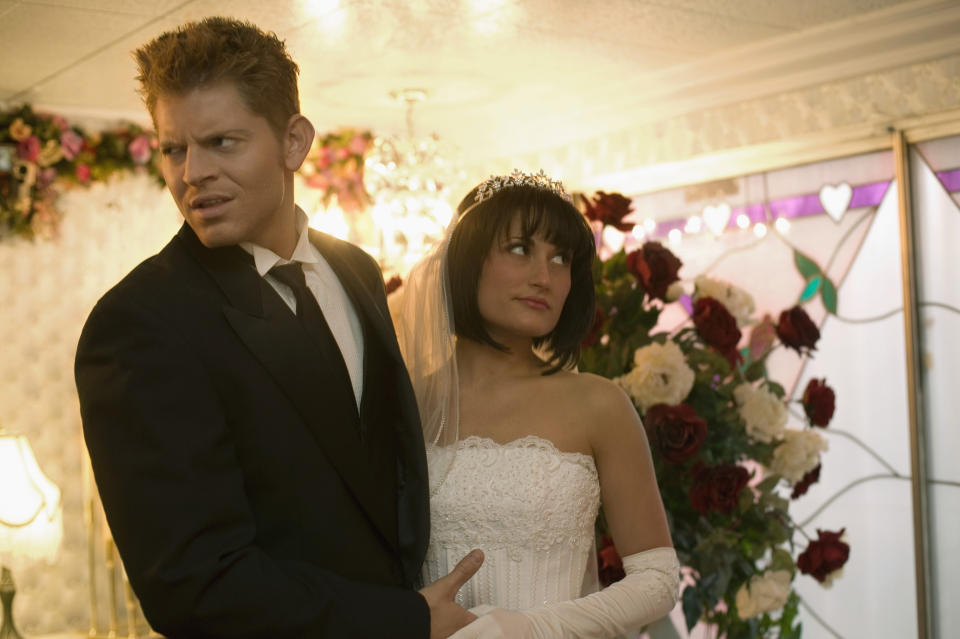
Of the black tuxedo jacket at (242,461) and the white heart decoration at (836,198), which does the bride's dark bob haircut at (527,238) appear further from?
the white heart decoration at (836,198)

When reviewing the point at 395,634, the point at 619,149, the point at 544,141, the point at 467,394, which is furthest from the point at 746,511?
the point at 544,141

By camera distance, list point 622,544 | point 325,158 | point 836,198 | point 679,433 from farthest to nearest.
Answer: point 325,158
point 836,198
point 679,433
point 622,544

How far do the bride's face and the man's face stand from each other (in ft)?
2.17

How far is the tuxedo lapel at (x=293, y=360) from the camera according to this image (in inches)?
62.9

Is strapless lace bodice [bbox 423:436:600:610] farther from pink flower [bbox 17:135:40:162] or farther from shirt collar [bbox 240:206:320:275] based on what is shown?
pink flower [bbox 17:135:40:162]

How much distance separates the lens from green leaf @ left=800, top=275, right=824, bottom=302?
4672 mm

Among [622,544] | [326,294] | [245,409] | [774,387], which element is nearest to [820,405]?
[774,387]

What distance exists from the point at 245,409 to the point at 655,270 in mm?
→ 1468

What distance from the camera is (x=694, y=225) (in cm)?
527

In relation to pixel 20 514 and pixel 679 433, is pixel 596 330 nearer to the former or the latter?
pixel 679 433


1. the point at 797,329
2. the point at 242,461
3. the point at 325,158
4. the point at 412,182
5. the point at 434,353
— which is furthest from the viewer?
the point at 325,158

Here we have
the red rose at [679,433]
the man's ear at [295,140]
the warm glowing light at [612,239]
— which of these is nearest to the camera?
the man's ear at [295,140]

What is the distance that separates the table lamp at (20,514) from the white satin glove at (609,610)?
2628mm

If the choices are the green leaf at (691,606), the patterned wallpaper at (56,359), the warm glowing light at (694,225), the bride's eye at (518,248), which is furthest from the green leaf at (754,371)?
the patterned wallpaper at (56,359)
